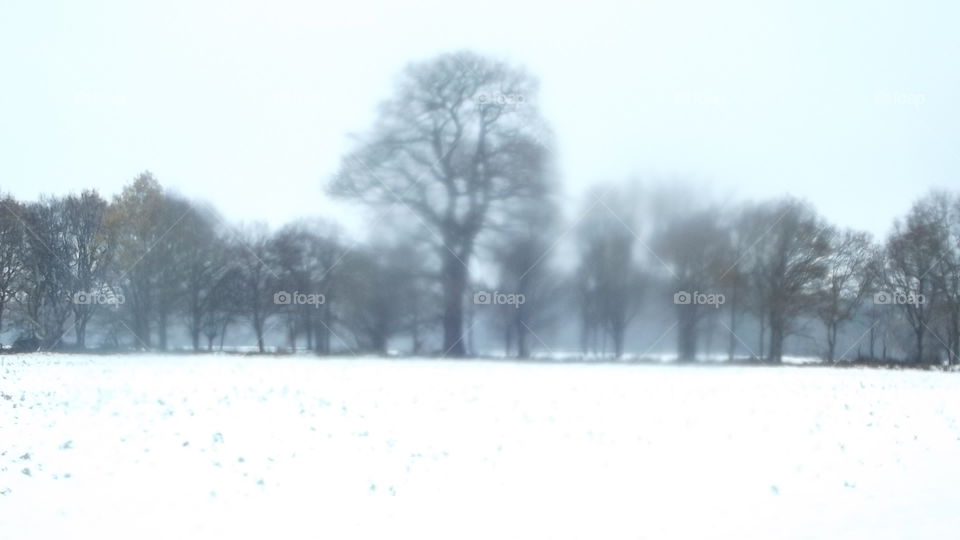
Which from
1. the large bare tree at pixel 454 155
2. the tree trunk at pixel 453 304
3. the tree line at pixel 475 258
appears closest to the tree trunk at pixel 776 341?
the tree line at pixel 475 258

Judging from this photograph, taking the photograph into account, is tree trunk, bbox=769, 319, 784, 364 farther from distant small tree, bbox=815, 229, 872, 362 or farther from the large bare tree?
the large bare tree

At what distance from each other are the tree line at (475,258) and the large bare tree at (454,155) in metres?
0.03

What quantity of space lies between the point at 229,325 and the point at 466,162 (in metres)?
6.44

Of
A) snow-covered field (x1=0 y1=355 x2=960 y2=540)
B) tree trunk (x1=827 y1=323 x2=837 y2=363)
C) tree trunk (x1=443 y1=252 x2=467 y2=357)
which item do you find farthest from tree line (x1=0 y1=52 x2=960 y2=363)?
snow-covered field (x1=0 y1=355 x2=960 y2=540)

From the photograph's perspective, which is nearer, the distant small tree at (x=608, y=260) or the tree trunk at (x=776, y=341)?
the distant small tree at (x=608, y=260)

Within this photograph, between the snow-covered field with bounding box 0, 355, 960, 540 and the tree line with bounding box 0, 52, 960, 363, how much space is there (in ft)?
9.23

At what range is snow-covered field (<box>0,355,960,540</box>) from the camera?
6488 mm

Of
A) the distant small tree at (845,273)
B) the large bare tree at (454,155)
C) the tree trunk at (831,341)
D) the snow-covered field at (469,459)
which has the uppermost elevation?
the large bare tree at (454,155)

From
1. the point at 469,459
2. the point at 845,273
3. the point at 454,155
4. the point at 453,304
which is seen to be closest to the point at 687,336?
the point at 845,273

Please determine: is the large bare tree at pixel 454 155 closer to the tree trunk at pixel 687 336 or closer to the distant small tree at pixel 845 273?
the tree trunk at pixel 687 336

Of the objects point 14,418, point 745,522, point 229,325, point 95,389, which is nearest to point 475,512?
point 745,522

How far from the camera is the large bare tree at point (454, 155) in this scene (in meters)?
15.6

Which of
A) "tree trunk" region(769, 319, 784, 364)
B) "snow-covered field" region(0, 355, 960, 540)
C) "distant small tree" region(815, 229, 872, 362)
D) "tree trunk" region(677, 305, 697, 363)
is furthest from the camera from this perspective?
"tree trunk" region(677, 305, 697, 363)

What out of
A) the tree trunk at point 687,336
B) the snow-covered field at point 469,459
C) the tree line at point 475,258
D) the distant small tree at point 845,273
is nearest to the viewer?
the snow-covered field at point 469,459
